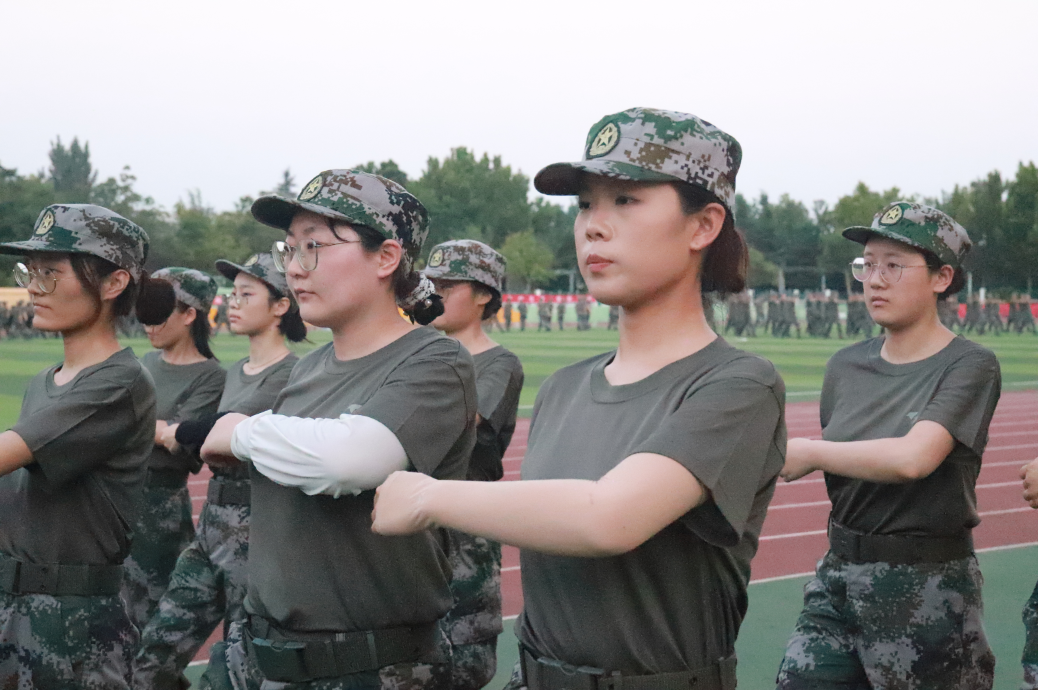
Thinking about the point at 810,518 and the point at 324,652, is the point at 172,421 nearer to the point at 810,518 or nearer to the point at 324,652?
the point at 324,652

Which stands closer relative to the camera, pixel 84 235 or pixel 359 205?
pixel 359 205

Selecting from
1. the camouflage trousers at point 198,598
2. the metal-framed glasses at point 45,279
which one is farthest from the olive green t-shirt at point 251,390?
the metal-framed glasses at point 45,279

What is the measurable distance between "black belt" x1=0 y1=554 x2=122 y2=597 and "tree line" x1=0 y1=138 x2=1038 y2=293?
1924 inches

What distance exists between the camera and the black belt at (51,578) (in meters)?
3.88

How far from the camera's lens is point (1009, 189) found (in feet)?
178

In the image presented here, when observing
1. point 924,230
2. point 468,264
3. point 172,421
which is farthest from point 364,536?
point 172,421

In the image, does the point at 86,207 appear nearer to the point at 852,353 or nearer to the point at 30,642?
the point at 30,642

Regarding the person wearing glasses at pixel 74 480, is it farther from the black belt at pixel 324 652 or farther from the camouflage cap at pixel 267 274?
the camouflage cap at pixel 267 274

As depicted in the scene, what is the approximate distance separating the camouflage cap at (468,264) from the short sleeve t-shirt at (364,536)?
2.78 meters

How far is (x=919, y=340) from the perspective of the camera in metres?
4.42

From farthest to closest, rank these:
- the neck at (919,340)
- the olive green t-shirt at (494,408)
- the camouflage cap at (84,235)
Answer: the olive green t-shirt at (494,408) → the neck at (919,340) → the camouflage cap at (84,235)

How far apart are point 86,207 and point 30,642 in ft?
4.96

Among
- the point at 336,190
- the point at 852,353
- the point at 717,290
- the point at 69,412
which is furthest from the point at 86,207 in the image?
the point at 852,353

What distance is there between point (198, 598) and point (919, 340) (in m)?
3.31
